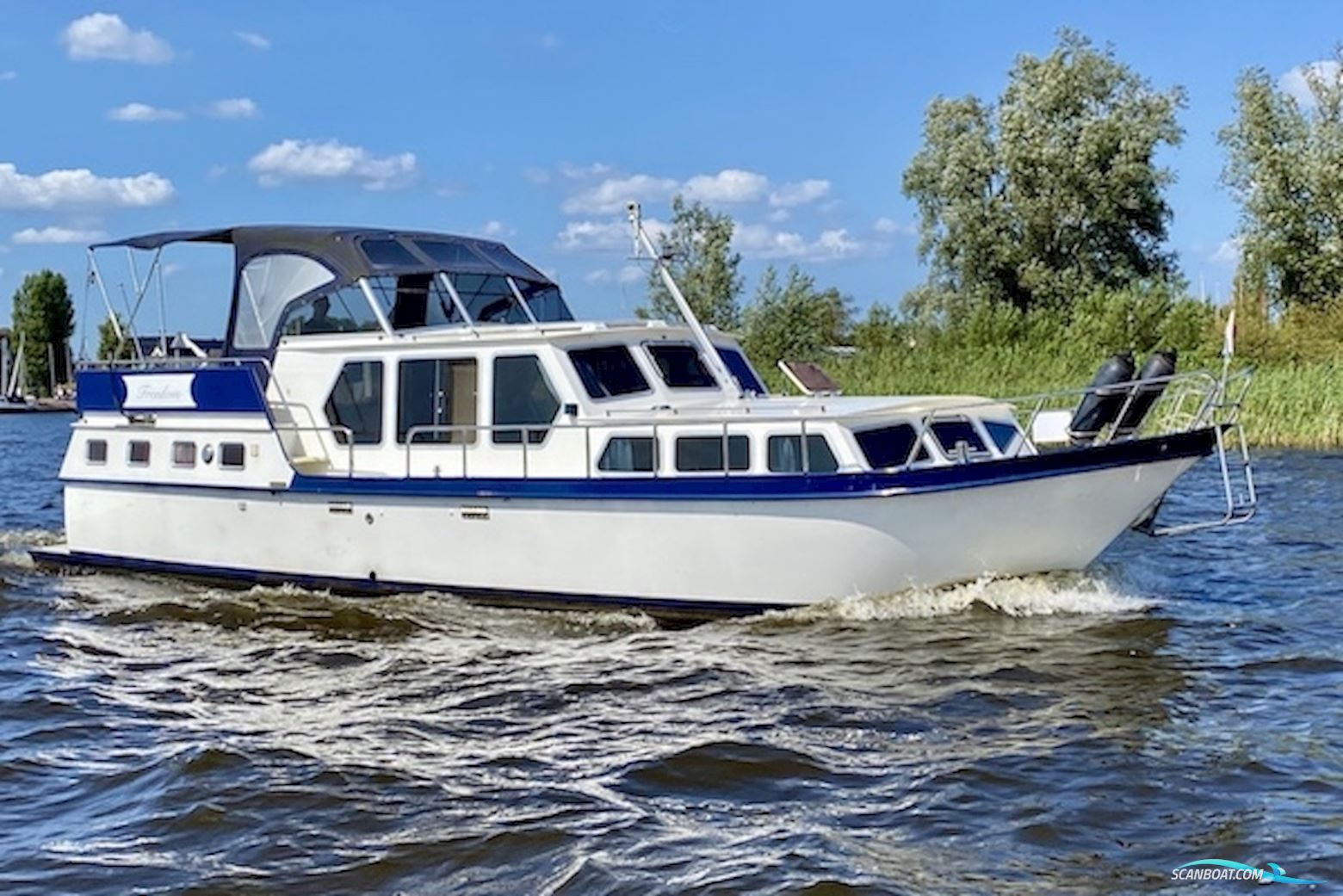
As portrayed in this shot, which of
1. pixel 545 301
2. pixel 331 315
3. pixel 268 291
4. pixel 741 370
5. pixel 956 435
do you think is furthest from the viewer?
pixel 545 301

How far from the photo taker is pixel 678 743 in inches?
368

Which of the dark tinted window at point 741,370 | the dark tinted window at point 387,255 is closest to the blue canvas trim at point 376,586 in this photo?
the dark tinted window at point 387,255

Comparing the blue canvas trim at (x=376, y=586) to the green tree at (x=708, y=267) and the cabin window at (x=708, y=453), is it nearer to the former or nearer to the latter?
the cabin window at (x=708, y=453)

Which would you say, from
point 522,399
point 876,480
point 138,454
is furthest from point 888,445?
point 138,454

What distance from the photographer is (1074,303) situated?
42719 mm

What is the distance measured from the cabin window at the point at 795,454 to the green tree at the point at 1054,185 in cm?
3454

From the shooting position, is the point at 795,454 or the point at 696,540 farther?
the point at 696,540

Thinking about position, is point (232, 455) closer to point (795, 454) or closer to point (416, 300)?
point (416, 300)

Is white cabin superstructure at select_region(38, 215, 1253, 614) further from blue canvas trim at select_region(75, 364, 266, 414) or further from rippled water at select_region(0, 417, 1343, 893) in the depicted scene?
rippled water at select_region(0, 417, 1343, 893)

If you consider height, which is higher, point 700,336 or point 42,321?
point 42,321

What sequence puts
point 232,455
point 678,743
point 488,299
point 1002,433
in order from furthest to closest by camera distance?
point 488,299
point 232,455
point 1002,433
point 678,743

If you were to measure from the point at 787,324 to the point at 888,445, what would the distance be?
33.1 m

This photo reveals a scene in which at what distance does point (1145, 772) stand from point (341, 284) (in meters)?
9.37

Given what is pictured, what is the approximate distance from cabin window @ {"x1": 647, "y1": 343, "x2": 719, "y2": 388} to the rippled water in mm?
2628
